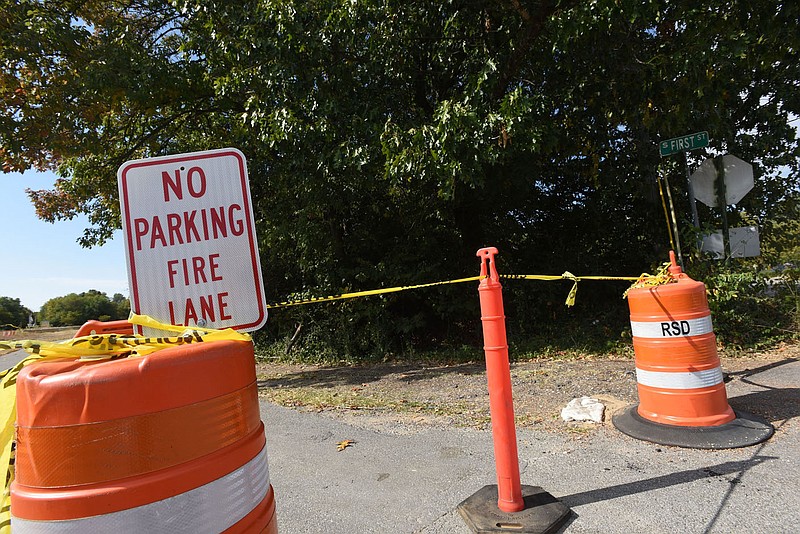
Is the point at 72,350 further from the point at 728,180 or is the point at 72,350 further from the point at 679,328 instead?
the point at 728,180

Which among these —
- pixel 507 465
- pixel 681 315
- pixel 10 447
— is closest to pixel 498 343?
pixel 507 465

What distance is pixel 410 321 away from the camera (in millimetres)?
10086

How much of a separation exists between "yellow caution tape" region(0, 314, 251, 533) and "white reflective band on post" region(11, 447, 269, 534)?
427mm

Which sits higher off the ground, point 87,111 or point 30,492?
point 87,111

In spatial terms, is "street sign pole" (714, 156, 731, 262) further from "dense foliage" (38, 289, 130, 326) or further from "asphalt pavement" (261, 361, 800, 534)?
"dense foliage" (38, 289, 130, 326)

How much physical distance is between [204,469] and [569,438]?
11.2 ft

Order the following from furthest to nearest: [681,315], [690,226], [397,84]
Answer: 1. [397,84]
2. [690,226]
3. [681,315]

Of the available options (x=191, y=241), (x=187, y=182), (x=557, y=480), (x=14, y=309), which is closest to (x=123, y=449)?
(x=191, y=241)

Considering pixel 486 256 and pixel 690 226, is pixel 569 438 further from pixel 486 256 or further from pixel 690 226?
pixel 690 226

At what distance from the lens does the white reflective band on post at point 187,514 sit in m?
1.23

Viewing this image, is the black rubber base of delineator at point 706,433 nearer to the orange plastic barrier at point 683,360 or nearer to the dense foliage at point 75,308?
the orange plastic barrier at point 683,360

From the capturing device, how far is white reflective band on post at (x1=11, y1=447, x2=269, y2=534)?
1.23 m

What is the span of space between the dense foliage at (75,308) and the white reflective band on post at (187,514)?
41.7 meters

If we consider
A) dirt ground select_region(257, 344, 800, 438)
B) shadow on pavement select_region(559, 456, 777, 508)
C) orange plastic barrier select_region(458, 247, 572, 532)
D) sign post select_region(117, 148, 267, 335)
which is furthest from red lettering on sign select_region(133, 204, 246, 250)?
dirt ground select_region(257, 344, 800, 438)
